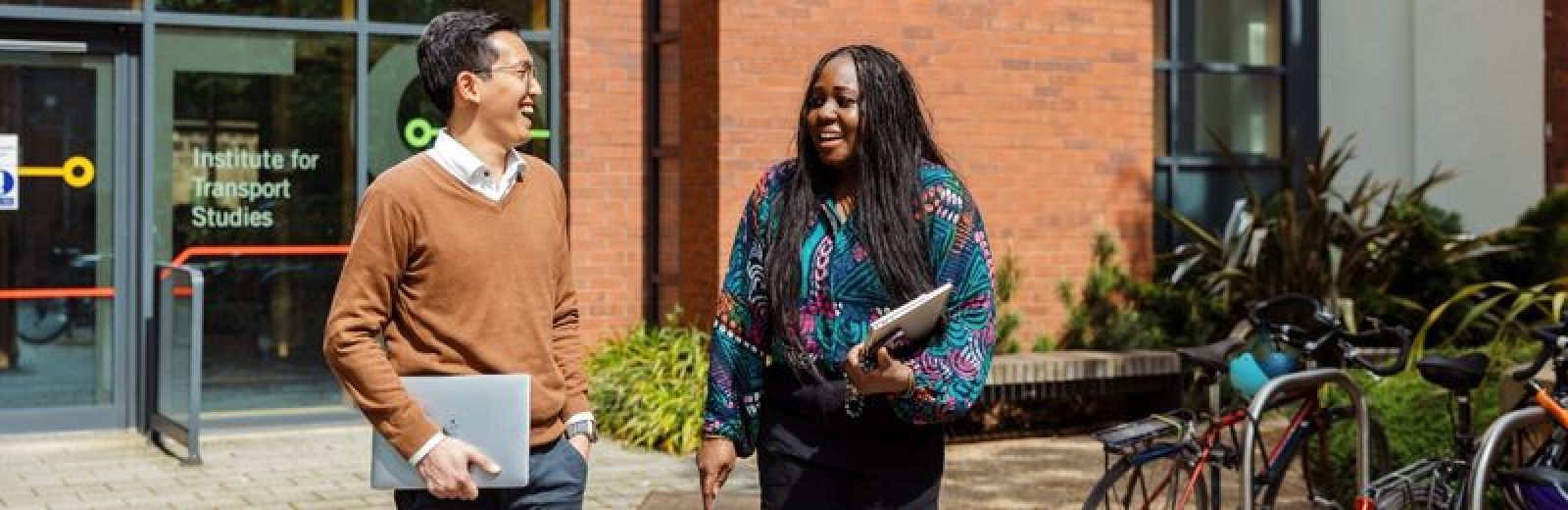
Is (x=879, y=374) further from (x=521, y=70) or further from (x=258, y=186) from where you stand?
(x=258, y=186)

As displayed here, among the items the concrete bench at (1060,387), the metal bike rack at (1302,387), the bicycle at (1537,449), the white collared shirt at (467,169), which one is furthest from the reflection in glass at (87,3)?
the white collared shirt at (467,169)

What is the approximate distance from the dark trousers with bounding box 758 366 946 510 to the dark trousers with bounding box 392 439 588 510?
1.17 ft

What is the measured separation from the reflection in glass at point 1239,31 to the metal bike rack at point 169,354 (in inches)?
251

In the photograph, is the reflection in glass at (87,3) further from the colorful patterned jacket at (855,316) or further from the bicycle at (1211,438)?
the colorful patterned jacket at (855,316)

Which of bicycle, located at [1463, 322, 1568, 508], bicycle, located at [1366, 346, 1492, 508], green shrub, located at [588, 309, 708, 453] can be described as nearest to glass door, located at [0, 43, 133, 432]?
green shrub, located at [588, 309, 708, 453]

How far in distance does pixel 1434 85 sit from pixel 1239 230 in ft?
7.48

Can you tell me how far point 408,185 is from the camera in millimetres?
3428

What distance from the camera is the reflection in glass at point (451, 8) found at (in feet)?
35.3

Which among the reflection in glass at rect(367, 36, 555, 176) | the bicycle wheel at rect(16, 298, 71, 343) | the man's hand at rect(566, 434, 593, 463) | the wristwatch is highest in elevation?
the reflection in glass at rect(367, 36, 555, 176)

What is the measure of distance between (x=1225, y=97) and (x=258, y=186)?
6021 millimetres

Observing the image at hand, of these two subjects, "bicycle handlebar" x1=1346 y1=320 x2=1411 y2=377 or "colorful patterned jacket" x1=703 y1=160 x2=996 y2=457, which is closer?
"colorful patterned jacket" x1=703 y1=160 x2=996 y2=457

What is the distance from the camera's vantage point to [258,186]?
1055 cm

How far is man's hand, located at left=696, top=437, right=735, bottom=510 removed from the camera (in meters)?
3.58

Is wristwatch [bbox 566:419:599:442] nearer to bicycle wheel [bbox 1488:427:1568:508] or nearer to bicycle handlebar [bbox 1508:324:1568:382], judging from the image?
bicycle wheel [bbox 1488:427:1568:508]
